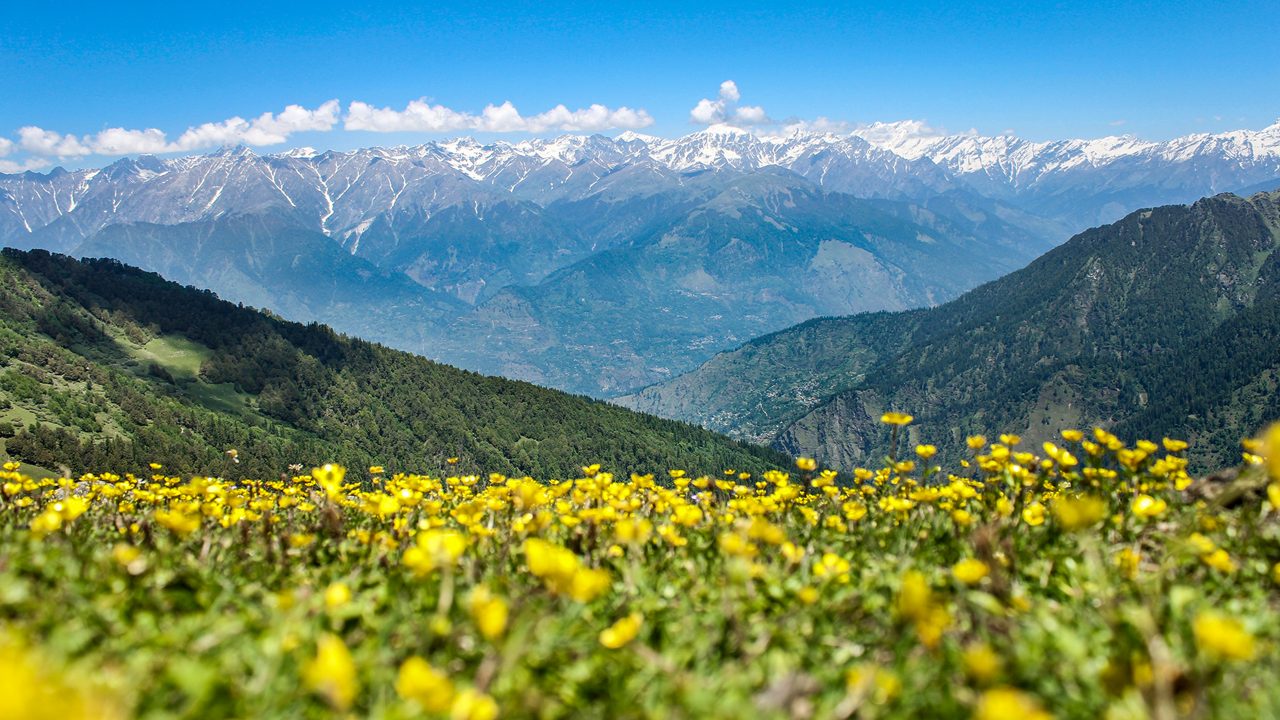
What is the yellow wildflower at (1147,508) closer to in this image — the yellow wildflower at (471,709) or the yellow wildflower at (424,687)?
the yellow wildflower at (471,709)

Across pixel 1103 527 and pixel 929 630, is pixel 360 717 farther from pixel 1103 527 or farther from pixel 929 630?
pixel 1103 527

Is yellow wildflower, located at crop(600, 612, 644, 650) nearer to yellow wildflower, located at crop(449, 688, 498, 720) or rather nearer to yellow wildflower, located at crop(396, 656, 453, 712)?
yellow wildflower, located at crop(449, 688, 498, 720)

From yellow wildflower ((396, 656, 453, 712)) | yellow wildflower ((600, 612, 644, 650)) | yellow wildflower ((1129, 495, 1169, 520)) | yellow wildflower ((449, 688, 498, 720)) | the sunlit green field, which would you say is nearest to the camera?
yellow wildflower ((396, 656, 453, 712))

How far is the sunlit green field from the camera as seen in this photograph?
121 inches

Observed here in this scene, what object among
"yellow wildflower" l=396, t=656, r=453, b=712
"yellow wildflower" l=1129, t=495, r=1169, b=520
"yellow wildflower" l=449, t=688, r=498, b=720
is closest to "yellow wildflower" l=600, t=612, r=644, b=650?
"yellow wildflower" l=449, t=688, r=498, b=720

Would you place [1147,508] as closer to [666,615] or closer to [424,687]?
[666,615]

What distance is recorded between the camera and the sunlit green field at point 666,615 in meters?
3.07

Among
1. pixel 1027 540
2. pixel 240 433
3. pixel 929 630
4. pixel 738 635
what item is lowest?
pixel 240 433

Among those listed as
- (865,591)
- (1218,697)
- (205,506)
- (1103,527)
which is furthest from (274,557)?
(1103,527)

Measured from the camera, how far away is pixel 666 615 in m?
4.65

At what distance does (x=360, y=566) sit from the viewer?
559cm

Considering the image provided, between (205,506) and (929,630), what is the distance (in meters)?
7.39

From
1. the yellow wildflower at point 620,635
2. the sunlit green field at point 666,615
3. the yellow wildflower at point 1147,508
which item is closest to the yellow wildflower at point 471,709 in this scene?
the sunlit green field at point 666,615

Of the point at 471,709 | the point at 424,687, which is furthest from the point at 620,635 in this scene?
the point at 424,687
